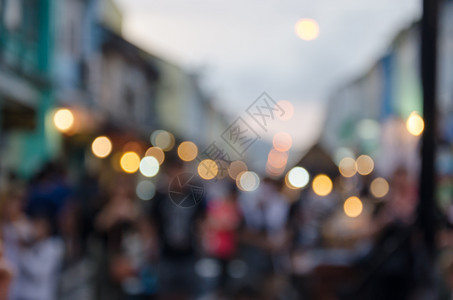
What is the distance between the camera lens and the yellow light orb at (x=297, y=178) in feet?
53.8

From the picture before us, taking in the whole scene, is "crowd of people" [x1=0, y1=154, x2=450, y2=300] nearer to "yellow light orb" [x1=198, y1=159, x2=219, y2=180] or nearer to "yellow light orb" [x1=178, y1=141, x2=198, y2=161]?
"yellow light orb" [x1=178, y1=141, x2=198, y2=161]

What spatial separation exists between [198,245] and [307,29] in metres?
3.78

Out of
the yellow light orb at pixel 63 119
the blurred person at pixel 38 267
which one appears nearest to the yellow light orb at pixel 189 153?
the blurred person at pixel 38 267

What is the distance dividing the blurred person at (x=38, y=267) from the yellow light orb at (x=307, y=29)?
8.52ft

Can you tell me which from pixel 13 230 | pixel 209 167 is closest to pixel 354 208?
pixel 13 230

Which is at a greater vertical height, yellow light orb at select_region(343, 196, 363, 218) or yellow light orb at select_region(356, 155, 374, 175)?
yellow light orb at select_region(356, 155, 374, 175)

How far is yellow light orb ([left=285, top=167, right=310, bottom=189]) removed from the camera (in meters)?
16.4

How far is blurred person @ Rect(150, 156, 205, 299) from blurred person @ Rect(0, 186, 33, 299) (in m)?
1.87

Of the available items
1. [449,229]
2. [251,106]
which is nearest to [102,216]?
[449,229]

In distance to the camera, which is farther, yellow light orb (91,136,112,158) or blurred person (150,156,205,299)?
yellow light orb (91,136,112,158)

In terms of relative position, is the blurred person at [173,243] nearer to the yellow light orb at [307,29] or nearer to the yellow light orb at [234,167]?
the yellow light orb at [234,167]

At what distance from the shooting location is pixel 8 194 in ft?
21.0

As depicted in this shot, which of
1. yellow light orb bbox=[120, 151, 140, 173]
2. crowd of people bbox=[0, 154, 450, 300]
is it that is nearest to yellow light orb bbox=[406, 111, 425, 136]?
crowd of people bbox=[0, 154, 450, 300]

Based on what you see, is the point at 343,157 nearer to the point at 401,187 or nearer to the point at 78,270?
the point at 78,270
